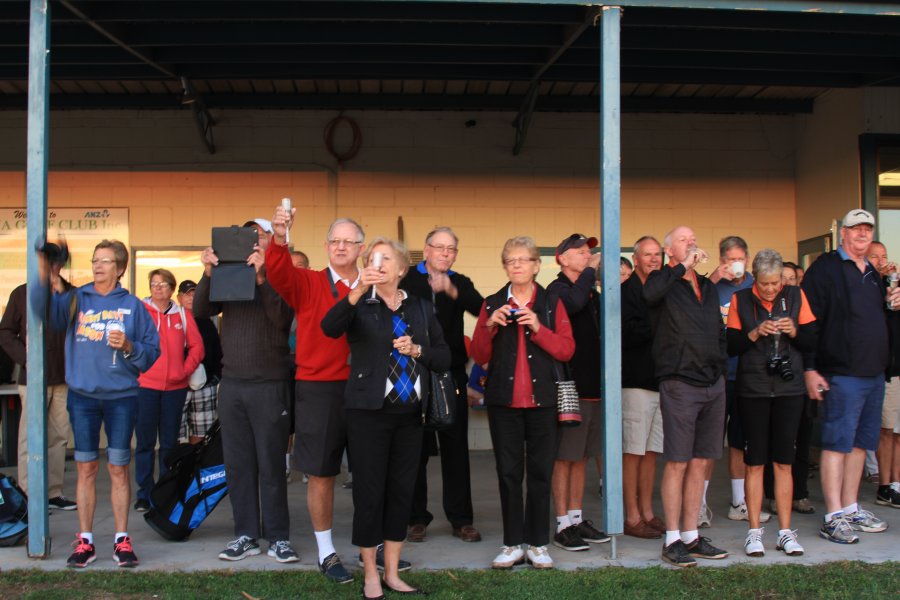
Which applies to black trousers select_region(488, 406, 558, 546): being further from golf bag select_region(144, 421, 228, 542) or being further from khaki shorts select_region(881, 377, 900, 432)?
khaki shorts select_region(881, 377, 900, 432)

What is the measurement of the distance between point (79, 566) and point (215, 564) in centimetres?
73

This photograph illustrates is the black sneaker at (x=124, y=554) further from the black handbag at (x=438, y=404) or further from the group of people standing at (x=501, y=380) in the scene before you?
the black handbag at (x=438, y=404)

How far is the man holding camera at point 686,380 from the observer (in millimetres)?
4906

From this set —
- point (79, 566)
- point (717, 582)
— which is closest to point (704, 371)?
point (717, 582)

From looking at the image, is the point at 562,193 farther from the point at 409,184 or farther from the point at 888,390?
the point at 888,390

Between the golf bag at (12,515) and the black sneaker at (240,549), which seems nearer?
the black sneaker at (240,549)

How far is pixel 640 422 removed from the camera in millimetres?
5418

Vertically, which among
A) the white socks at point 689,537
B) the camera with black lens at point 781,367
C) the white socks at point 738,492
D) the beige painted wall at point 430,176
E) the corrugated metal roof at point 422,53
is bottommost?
the white socks at point 689,537

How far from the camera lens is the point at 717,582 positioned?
4562 millimetres

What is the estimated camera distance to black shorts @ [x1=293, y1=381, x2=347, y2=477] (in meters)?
4.71

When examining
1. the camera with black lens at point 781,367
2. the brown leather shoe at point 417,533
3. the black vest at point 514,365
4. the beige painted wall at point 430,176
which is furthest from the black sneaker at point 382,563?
the beige painted wall at point 430,176

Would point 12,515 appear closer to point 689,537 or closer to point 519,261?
point 519,261

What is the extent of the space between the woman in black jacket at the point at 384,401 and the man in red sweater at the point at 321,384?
1.24ft

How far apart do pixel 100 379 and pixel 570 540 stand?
2.86 meters
